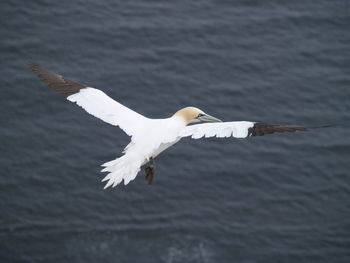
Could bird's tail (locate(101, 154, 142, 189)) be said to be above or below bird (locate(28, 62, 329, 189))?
below

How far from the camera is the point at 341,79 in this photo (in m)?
28.0

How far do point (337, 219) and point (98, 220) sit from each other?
7447 mm

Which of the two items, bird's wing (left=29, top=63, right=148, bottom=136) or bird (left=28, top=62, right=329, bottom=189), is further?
bird's wing (left=29, top=63, right=148, bottom=136)

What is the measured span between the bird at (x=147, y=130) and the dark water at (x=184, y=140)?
893 centimetres

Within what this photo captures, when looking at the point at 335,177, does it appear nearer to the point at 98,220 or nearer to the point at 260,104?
the point at 260,104

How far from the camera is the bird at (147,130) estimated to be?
1415 centimetres

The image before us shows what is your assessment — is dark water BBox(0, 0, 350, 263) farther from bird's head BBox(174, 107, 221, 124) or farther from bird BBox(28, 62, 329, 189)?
bird BBox(28, 62, 329, 189)

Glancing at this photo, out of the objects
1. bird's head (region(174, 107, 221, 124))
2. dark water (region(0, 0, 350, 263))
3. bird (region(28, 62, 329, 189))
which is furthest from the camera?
dark water (region(0, 0, 350, 263))

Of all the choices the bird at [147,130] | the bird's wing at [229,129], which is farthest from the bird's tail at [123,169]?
the bird's wing at [229,129]

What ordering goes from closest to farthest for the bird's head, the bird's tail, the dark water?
the bird's tail < the bird's head < the dark water

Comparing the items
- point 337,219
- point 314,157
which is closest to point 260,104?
point 314,157

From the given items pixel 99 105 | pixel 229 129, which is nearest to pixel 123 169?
pixel 229 129

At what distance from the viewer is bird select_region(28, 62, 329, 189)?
46.4ft

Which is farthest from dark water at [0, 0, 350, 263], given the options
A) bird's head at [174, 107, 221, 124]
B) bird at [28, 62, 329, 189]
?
bird at [28, 62, 329, 189]
